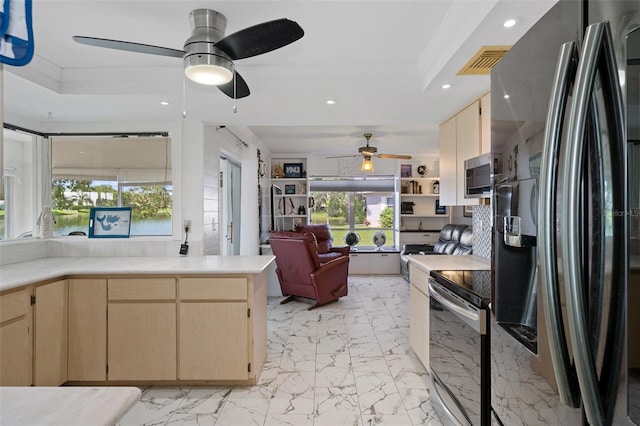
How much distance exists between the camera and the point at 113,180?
134 inches

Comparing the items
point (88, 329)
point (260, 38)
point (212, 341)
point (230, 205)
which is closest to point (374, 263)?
point (230, 205)

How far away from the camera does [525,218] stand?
916 millimetres

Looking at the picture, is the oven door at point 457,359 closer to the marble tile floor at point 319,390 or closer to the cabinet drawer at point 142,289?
the marble tile floor at point 319,390

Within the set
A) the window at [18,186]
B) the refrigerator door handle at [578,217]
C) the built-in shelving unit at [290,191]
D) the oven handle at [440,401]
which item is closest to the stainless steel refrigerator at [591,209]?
the refrigerator door handle at [578,217]

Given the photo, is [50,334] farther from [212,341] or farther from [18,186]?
[18,186]

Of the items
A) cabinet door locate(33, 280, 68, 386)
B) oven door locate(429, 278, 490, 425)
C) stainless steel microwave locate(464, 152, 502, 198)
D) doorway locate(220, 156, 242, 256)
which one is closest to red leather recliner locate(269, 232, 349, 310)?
doorway locate(220, 156, 242, 256)

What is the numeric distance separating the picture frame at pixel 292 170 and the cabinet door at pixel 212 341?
458 cm

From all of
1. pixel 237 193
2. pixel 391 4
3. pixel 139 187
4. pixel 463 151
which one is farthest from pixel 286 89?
pixel 237 193

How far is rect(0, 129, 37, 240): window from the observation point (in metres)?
2.96

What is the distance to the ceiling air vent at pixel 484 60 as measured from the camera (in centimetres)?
187

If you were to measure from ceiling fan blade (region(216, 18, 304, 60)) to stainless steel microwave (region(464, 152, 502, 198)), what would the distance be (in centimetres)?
157

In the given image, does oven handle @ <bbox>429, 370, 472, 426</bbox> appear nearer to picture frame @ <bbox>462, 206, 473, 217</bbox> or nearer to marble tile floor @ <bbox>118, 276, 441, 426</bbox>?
marble tile floor @ <bbox>118, 276, 441, 426</bbox>

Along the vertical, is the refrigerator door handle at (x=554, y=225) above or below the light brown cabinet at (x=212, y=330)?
above

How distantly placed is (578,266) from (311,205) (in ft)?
20.5
